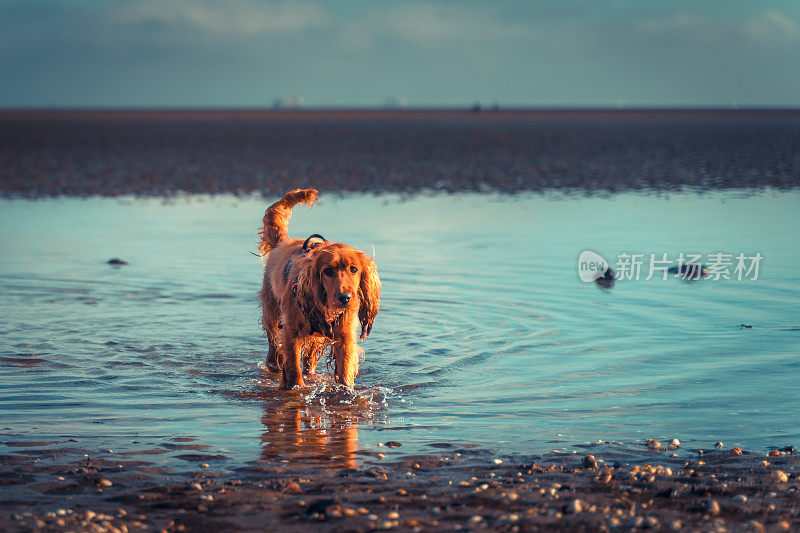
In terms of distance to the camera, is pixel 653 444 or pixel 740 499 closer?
pixel 740 499

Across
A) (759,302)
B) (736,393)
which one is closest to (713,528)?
(736,393)

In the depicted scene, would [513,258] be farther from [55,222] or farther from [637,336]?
[55,222]

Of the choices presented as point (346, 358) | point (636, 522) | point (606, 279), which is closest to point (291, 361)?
point (346, 358)

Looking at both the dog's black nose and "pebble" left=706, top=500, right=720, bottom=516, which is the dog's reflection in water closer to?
the dog's black nose

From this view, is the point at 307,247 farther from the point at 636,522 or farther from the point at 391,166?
the point at 391,166

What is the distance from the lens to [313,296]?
25.6ft

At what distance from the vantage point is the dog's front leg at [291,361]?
847 cm

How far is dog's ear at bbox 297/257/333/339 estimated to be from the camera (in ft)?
25.3

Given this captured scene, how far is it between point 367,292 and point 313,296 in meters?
0.43

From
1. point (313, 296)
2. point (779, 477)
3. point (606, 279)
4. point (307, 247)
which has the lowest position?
point (779, 477)

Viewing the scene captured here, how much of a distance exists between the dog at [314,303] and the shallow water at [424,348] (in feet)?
0.94

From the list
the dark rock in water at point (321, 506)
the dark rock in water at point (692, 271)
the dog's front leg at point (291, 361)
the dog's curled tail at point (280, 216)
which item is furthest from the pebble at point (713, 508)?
the dark rock in water at point (692, 271)

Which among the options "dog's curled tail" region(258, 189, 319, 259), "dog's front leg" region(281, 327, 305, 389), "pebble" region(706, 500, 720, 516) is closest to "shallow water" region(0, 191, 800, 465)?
"dog's front leg" region(281, 327, 305, 389)

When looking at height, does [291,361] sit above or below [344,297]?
below
